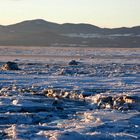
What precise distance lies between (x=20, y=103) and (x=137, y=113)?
3.61m

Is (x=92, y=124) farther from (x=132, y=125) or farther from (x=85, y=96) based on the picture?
(x=85, y=96)

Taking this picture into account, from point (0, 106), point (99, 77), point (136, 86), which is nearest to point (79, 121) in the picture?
point (0, 106)

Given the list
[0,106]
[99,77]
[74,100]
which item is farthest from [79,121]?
[99,77]

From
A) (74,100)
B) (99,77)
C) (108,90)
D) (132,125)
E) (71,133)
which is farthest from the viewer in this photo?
(99,77)

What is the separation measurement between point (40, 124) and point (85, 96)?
5702mm

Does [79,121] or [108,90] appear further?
[108,90]

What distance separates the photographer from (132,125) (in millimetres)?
13352

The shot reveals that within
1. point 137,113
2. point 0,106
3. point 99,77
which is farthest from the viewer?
point 99,77

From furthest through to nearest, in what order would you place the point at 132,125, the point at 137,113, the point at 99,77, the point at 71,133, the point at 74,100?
1. the point at 99,77
2. the point at 74,100
3. the point at 137,113
4. the point at 132,125
5. the point at 71,133

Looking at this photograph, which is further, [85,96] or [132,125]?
[85,96]

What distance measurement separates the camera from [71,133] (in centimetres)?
1195

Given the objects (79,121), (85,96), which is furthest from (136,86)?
(79,121)

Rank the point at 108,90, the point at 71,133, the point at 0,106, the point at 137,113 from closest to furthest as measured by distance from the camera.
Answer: the point at 71,133 < the point at 137,113 < the point at 0,106 < the point at 108,90

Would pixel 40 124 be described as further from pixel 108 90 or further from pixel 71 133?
pixel 108 90
